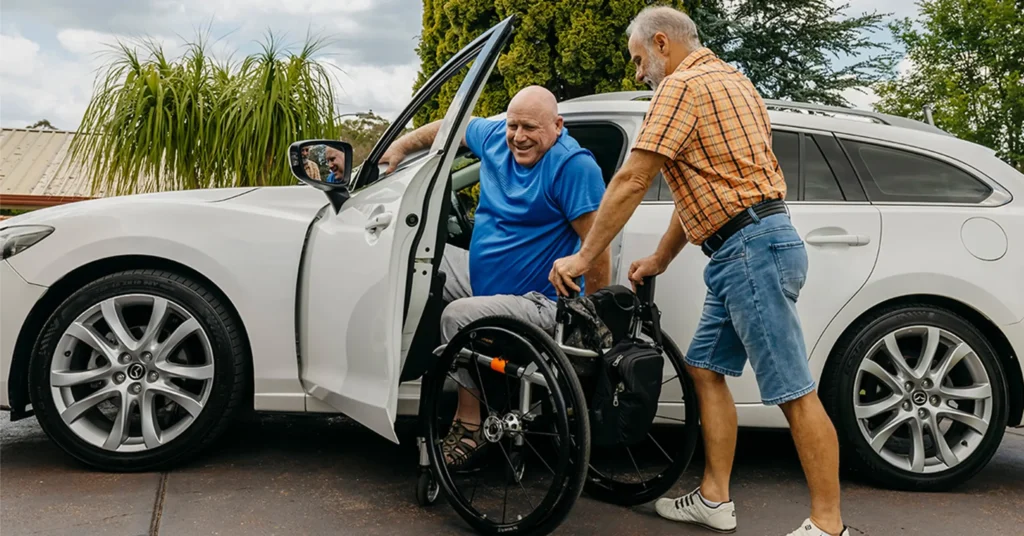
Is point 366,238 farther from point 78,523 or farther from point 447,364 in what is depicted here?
point 78,523

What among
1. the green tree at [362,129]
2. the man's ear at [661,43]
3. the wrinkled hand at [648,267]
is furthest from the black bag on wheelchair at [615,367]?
the green tree at [362,129]

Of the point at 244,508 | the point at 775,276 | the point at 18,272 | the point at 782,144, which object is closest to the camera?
the point at 775,276

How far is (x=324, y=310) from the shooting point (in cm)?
319

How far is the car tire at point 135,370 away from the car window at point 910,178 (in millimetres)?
2588

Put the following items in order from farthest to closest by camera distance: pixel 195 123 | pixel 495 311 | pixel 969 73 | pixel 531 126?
pixel 969 73 → pixel 195 123 → pixel 531 126 → pixel 495 311

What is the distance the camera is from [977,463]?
11.4 ft

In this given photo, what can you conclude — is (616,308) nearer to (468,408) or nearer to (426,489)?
(468,408)

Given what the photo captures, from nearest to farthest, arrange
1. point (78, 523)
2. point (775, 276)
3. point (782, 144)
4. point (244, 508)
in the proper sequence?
point (775, 276)
point (78, 523)
point (244, 508)
point (782, 144)

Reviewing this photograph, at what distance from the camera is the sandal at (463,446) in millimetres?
3068

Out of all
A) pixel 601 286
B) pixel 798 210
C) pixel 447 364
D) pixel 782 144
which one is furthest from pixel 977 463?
pixel 447 364

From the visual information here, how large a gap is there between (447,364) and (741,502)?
4.22ft

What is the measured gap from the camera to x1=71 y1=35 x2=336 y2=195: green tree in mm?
6875

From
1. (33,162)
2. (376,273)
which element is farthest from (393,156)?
(33,162)

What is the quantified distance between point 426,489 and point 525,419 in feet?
1.81
